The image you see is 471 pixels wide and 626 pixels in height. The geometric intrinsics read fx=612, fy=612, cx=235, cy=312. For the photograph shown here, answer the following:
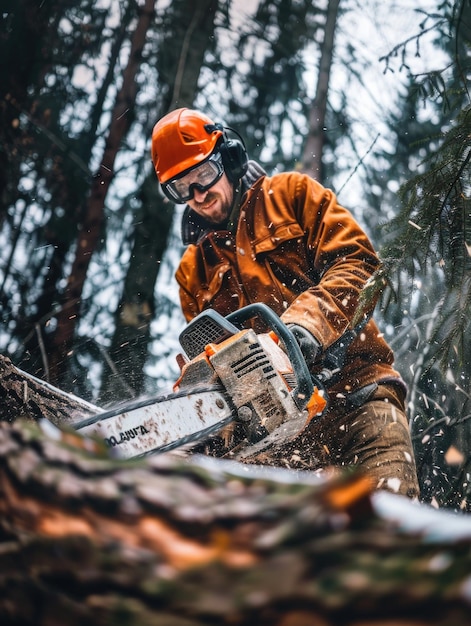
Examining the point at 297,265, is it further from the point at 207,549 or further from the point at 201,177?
the point at 207,549

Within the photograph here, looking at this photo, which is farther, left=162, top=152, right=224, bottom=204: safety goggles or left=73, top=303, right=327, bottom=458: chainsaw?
left=162, top=152, right=224, bottom=204: safety goggles

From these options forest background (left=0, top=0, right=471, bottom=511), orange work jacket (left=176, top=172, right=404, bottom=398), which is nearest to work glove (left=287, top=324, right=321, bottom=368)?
orange work jacket (left=176, top=172, right=404, bottom=398)

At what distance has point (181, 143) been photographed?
3115mm

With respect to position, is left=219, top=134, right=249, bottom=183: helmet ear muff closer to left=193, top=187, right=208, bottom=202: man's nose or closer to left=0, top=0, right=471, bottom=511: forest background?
left=193, top=187, right=208, bottom=202: man's nose

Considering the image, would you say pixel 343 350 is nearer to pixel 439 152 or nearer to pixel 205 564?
pixel 439 152

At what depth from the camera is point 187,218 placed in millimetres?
3359

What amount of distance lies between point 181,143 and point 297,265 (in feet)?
2.82

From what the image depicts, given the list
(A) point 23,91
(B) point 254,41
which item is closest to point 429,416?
(B) point 254,41

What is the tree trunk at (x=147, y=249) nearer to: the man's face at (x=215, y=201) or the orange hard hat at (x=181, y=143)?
the orange hard hat at (x=181, y=143)

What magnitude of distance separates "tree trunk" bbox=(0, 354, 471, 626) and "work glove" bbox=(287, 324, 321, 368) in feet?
5.50

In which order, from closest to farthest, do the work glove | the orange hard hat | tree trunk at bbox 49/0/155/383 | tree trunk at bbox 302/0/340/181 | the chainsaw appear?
the chainsaw → the work glove → the orange hard hat → tree trunk at bbox 49/0/155/383 → tree trunk at bbox 302/0/340/181

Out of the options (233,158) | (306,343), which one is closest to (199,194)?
(233,158)

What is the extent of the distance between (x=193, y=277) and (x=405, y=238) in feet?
4.18

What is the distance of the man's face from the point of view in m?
3.17
